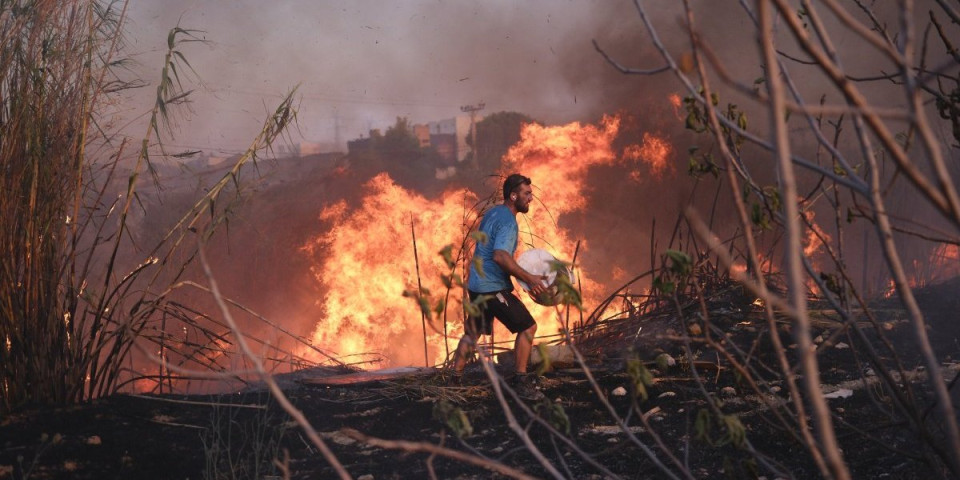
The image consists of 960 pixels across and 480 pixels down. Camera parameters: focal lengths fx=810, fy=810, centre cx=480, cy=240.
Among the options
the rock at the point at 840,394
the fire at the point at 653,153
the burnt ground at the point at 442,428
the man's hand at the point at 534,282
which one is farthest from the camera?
the fire at the point at 653,153

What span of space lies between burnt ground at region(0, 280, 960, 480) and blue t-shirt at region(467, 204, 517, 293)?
716mm

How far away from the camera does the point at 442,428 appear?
342cm

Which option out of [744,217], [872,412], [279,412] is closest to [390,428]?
[279,412]

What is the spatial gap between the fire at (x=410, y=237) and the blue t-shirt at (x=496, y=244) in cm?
940

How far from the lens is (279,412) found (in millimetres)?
4980

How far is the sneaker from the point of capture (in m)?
5.32

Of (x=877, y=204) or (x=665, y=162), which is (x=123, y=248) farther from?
(x=877, y=204)

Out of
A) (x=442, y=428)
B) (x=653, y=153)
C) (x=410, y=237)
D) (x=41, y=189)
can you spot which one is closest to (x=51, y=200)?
(x=41, y=189)

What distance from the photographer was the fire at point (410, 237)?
18625 mm

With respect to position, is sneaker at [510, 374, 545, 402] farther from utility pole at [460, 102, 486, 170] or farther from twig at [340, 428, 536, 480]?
utility pole at [460, 102, 486, 170]

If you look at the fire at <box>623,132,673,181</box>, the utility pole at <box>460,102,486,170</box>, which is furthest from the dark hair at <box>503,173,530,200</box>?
the utility pole at <box>460,102,486,170</box>

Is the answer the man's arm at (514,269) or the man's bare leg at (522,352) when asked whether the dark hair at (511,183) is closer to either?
the man's arm at (514,269)

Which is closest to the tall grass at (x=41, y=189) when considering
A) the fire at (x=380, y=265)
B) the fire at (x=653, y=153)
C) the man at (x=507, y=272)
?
the man at (x=507, y=272)

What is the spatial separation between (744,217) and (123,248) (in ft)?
113
